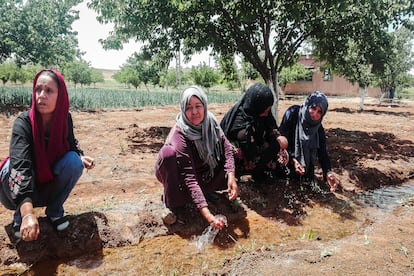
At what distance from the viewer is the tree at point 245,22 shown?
5.06 m

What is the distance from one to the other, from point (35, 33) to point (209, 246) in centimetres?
1436

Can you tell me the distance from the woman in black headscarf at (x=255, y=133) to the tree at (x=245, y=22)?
2253mm

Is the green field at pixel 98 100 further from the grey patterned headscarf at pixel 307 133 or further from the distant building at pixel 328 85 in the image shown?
the distant building at pixel 328 85

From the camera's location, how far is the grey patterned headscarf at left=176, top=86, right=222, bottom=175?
8.17 feet

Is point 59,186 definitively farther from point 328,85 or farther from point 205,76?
point 328,85

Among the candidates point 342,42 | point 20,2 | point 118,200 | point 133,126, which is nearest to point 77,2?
point 20,2

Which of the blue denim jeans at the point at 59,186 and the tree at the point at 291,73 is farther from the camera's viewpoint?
the tree at the point at 291,73

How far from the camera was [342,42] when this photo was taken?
247 inches

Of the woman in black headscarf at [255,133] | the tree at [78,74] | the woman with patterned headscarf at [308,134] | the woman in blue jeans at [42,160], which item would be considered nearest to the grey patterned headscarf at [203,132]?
the woman in black headscarf at [255,133]

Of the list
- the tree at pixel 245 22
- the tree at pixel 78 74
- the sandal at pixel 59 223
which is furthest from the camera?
the tree at pixel 78 74

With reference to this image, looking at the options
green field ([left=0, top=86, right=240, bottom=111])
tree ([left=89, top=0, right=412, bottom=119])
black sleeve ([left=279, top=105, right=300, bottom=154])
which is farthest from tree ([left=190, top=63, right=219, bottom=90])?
black sleeve ([left=279, top=105, right=300, bottom=154])

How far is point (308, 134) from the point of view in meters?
3.37

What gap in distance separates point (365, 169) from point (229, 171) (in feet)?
9.32

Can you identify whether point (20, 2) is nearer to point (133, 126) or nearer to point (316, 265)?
point (133, 126)
